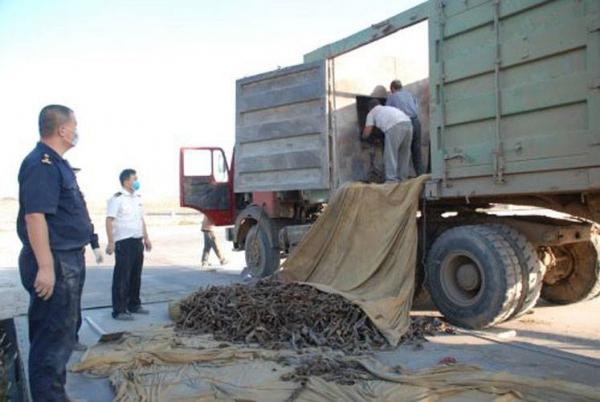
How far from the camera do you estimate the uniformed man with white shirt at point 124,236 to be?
7027mm

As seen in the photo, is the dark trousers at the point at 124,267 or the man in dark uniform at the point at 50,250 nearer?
the man in dark uniform at the point at 50,250

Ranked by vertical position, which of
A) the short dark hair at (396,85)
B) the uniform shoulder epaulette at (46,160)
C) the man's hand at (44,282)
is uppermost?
the short dark hair at (396,85)

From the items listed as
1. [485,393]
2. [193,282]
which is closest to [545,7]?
[485,393]

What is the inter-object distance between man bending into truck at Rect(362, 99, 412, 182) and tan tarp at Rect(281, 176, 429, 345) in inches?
20.3

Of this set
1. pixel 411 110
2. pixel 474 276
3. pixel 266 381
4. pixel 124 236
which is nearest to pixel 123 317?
pixel 124 236

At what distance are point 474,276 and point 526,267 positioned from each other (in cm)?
53

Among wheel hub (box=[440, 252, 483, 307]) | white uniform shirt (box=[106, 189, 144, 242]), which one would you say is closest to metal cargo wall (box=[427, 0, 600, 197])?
wheel hub (box=[440, 252, 483, 307])

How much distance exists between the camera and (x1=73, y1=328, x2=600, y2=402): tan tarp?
12.5 feet

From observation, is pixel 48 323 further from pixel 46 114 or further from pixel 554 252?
pixel 554 252

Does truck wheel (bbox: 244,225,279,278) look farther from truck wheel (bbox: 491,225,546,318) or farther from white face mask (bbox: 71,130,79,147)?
white face mask (bbox: 71,130,79,147)

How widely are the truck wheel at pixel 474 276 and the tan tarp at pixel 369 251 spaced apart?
12.4 inches

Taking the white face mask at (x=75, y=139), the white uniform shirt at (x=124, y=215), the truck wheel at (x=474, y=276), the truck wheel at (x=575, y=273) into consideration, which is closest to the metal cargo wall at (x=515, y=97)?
the truck wheel at (x=474, y=276)

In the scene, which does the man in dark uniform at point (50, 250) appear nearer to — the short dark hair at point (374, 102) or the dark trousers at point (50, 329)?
the dark trousers at point (50, 329)

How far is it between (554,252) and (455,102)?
2218 millimetres
